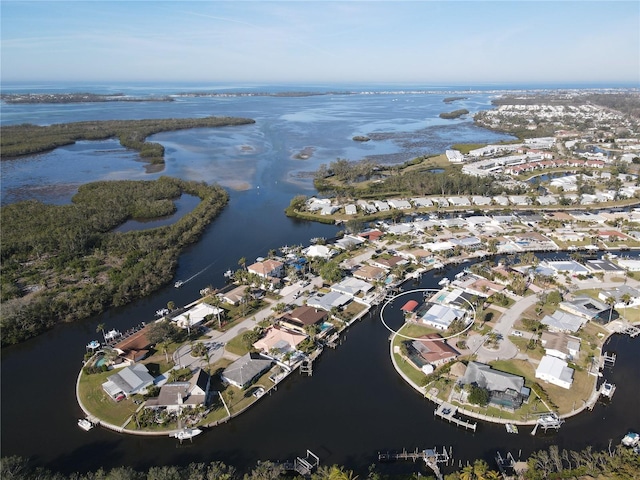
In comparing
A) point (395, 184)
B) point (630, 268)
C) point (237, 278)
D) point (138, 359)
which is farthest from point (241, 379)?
point (395, 184)

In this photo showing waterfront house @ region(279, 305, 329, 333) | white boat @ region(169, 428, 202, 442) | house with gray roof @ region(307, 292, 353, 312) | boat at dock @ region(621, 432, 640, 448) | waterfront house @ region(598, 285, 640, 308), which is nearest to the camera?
boat at dock @ region(621, 432, 640, 448)

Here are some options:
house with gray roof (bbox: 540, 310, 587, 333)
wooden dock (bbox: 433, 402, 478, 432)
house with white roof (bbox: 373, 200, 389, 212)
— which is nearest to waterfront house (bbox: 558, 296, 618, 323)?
house with gray roof (bbox: 540, 310, 587, 333)

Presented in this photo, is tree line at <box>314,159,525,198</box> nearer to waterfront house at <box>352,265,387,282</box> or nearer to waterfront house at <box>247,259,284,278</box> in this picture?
waterfront house at <box>352,265,387,282</box>

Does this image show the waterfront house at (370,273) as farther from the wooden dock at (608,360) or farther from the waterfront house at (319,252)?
the wooden dock at (608,360)

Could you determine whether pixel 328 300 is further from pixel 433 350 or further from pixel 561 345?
pixel 561 345

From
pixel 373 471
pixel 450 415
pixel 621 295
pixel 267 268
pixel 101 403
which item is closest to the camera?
pixel 373 471

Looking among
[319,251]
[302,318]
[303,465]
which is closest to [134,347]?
[302,318]

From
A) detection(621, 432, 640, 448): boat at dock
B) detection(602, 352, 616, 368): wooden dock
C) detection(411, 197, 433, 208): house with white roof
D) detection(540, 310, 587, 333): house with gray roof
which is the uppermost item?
detection(411, 197, 433, 208): house with white roof
